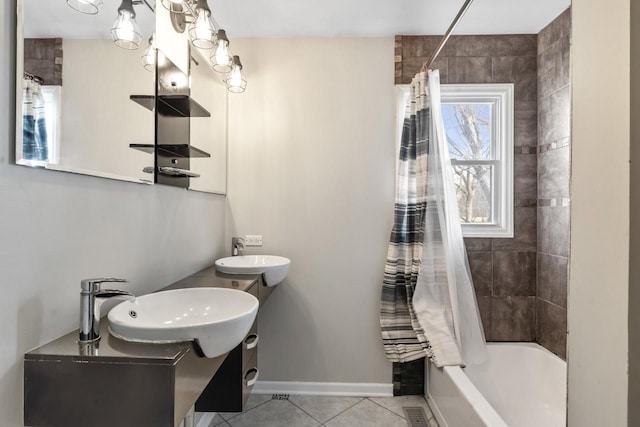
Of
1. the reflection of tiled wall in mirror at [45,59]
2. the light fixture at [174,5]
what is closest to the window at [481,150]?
the light fixture at [174,5]

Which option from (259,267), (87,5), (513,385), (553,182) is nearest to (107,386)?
(259,267)

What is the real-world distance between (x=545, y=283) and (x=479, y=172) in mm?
914

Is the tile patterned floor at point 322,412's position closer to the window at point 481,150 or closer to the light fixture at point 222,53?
the window at point 481,150

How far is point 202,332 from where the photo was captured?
956mm

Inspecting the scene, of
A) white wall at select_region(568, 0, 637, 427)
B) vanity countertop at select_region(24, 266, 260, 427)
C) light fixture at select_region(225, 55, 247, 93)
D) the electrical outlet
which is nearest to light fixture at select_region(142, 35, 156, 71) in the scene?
light fixture at select_region(225, 55, 247, 93)

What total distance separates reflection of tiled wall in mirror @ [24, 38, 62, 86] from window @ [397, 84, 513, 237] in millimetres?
2016

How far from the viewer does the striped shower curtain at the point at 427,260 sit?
219 cm

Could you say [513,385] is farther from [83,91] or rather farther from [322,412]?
[83,91]

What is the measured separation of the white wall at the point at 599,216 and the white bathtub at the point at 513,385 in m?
1.29

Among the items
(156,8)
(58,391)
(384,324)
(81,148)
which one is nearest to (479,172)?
(384,324)

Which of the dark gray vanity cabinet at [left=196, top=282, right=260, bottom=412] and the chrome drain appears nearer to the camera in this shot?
the dark gray vanity cabinet at [left=196, top=282, right=260, bottom=412]

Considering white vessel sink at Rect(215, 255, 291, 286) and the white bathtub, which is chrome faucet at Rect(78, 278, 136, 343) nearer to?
white vessel sink at Rect(215, 255, 291, 286)

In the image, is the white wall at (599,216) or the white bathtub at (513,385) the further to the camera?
the white bathtub at (513,385)

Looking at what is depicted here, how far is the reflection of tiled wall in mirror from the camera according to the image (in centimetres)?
96
